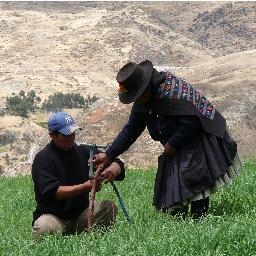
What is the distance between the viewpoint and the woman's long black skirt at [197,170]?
6457 mm

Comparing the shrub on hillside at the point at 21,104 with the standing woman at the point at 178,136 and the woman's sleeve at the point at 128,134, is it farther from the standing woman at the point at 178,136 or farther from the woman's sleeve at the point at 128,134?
the standing woman at the point at 178,136

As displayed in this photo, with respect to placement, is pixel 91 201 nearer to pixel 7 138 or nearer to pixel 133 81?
pixel 133 81

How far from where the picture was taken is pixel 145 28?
111 meters

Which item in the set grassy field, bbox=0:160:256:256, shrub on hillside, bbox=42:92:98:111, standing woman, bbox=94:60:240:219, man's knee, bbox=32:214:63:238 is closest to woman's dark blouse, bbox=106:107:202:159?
standing woman, bbox=94:60:240:219

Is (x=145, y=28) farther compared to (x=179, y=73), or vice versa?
(x=145, y=28)

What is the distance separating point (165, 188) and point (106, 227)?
831mm

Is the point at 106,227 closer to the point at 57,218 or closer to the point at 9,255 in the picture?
the point at 57,218

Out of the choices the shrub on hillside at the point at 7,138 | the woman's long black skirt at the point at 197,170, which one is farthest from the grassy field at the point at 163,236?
the shrub on hillside at the point at 7,138

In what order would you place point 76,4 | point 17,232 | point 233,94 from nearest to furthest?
point 17,232
point 233,94
point 76,4

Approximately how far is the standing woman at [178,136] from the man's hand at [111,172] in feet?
0.50

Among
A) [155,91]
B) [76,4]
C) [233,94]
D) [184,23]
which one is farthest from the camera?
[76,4]

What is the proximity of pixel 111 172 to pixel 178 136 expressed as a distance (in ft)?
2.76

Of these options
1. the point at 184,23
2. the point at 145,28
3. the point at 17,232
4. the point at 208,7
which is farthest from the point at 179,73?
the point at 208,7

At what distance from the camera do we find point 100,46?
102250 millimetres
